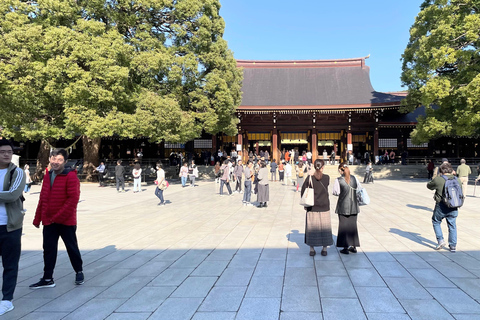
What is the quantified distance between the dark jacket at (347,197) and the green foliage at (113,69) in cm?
1230

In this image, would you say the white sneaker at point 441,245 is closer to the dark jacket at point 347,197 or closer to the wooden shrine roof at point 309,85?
the dark jacket at point 347,197

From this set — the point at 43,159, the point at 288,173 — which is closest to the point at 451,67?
the point at 288,173

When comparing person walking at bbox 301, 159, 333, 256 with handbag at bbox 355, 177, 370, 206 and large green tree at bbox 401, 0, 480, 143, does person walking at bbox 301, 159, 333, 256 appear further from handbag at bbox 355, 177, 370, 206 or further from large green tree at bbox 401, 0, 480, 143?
large green tree at bbox 401, 0, 480, 143

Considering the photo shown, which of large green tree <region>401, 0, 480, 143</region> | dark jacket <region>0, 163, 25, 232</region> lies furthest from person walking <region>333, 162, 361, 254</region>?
large green tree <region>401, 0, 480, 143</region>

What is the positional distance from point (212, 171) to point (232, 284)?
1860cm

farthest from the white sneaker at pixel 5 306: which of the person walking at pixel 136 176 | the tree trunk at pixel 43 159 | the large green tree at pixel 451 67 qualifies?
the tree trunk at pixel 43 159

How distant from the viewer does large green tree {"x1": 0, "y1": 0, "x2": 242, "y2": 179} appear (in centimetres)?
1448

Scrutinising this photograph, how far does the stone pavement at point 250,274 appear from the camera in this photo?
10.6 feet

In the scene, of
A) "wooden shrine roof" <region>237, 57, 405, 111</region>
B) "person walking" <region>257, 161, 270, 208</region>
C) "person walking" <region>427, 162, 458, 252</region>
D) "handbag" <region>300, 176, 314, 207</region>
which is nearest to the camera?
"handbag" <region>300, 176, 314, 207</region>

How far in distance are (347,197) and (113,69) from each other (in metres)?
13.5

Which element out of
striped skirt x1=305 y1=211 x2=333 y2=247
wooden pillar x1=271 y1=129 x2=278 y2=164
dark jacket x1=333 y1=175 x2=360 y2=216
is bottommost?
striped skirt x1=305 y1=211 x2=333 y2=247

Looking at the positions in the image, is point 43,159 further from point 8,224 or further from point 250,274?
point 250,274

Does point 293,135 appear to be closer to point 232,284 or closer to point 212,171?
point 212,171

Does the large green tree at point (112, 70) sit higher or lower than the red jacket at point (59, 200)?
higher
